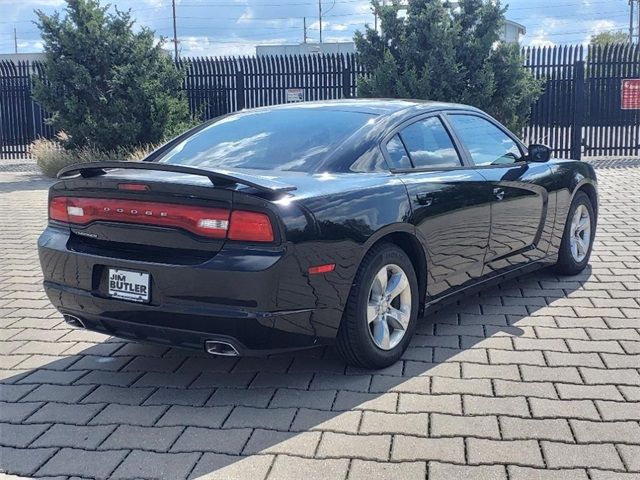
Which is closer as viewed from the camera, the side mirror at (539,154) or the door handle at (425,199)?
the door handle at (425,199)

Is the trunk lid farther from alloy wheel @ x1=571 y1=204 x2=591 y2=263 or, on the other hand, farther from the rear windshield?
alloy wheel @ x1=571 y1=204 x2=591 y2=263

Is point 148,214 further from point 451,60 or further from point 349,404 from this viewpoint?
point 451,60

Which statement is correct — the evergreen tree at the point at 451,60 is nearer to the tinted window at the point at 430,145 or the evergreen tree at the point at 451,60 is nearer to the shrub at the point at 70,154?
the shrub at the point at 70,154

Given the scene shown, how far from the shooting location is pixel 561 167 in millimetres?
5902

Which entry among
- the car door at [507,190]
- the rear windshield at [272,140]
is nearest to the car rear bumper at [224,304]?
the rear windshield at [272,140]

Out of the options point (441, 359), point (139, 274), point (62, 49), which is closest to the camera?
point (139, 274)

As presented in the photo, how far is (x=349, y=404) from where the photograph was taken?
364 cm

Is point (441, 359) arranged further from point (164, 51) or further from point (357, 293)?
point (164, 51)

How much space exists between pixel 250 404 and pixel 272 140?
164 cm

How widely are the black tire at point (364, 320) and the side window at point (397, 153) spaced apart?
1.85 feet

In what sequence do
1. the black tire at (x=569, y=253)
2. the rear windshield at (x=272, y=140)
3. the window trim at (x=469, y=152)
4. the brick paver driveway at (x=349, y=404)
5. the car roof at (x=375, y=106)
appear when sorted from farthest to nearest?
the black tire at (x=569, y=253), the window trim at (x=469, y=152), the car roof at (x=375, y=106), the rear windshield at (x=272, y=140), the brick paver driveway at (x=349, y=404)

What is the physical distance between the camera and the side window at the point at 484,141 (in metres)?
5.09

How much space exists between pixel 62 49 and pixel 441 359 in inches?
497

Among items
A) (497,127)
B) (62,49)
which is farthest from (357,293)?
(62,49)
